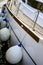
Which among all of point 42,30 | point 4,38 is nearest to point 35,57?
point 42,30

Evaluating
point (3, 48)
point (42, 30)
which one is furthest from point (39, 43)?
point (3, 48)

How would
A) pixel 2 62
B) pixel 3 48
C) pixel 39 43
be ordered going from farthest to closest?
pixel 3 48, pixel 2 62, pixel 39 43

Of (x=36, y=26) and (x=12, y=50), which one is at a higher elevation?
(x=36, y=26)

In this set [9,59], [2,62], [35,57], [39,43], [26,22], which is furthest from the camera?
[2,62]

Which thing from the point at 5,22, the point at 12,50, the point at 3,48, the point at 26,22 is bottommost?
the point at 3,48

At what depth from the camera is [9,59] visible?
1.81 metres

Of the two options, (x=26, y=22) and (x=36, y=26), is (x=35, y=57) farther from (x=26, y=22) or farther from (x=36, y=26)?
(x=26, y=22)

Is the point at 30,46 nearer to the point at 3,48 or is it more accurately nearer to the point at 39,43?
the point at 39,43

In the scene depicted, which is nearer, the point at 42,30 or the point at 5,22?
the point at 42,30

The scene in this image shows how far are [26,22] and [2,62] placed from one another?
→ 741mm

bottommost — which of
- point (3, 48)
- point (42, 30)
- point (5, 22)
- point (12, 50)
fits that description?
point (3, 48)

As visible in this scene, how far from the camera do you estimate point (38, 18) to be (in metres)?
1.66

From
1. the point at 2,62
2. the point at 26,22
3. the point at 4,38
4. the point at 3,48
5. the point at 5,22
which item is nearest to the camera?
the point at 26,22

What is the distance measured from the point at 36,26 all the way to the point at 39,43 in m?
0.28
